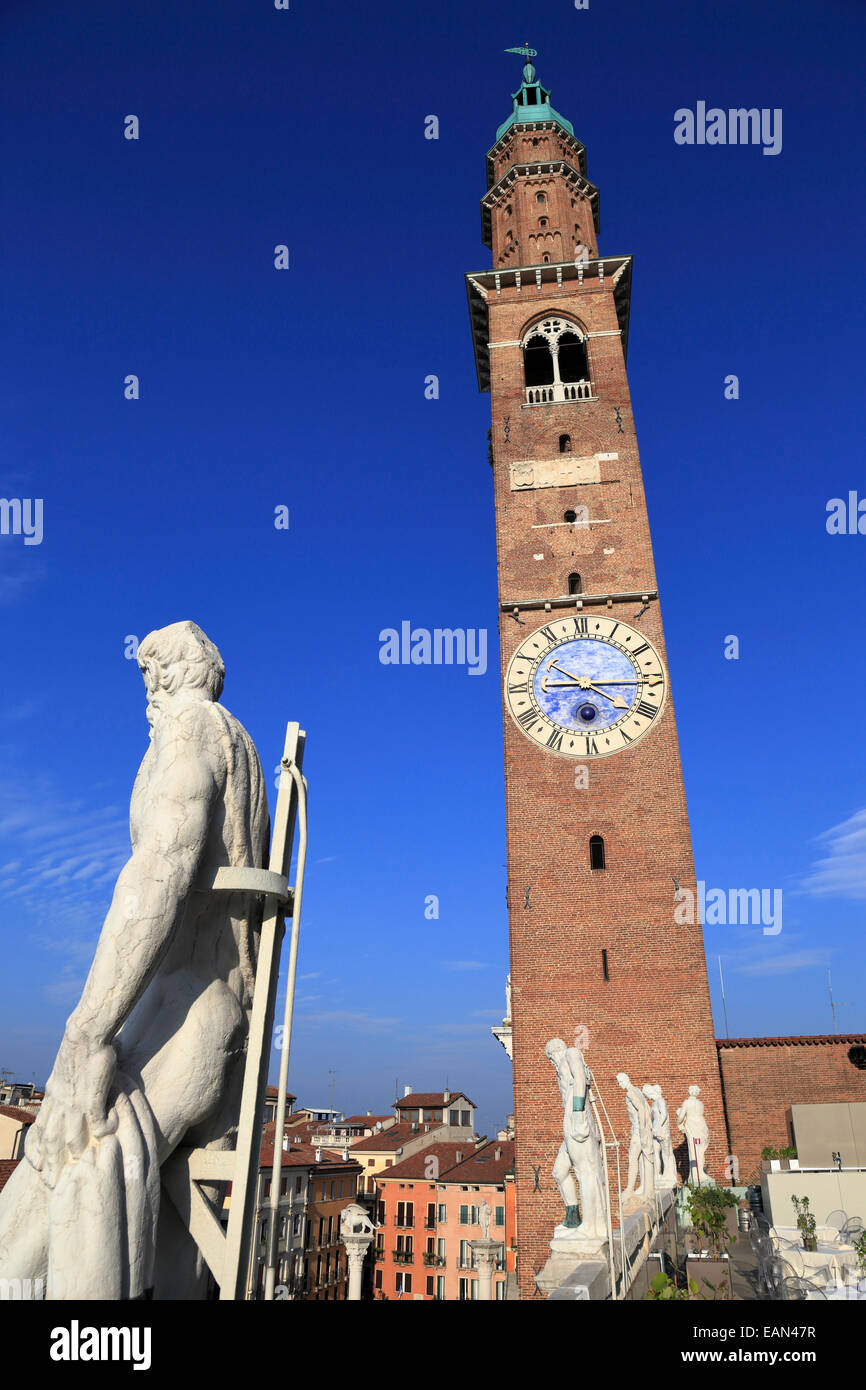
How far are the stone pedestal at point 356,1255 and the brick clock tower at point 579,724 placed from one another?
683 cm

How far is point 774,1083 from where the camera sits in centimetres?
1712

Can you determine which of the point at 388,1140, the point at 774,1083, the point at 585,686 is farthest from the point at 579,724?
the point at 388,1140

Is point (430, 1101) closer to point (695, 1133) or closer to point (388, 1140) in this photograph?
point (388, 1140)

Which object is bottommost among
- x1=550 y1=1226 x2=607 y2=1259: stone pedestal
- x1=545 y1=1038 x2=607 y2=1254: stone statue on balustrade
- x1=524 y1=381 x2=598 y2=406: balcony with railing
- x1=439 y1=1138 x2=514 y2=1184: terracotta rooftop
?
x1=439 y1=1138 x2=514 y2=1184: terracotta rooftop

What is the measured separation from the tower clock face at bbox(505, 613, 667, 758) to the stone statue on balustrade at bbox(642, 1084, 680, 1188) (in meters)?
7.07

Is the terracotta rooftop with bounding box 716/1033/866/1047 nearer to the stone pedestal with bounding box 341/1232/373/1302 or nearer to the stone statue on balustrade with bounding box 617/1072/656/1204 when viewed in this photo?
the stone statue on balustrade with bounding box 617/1072/656/1204

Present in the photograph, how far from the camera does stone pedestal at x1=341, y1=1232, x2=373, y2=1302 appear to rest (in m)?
9.14

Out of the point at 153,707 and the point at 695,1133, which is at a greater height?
the point at 153,707

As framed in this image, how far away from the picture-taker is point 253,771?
3422 millimetres

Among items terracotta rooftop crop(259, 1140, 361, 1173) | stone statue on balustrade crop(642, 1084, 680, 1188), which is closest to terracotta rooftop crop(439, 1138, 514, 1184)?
terracotta rooftop crop(259, 1140, 361, 1173)

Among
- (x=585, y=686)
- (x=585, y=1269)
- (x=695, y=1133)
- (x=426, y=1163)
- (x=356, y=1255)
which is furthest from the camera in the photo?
(x=426, y=1163)

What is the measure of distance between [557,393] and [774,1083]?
700 inches
